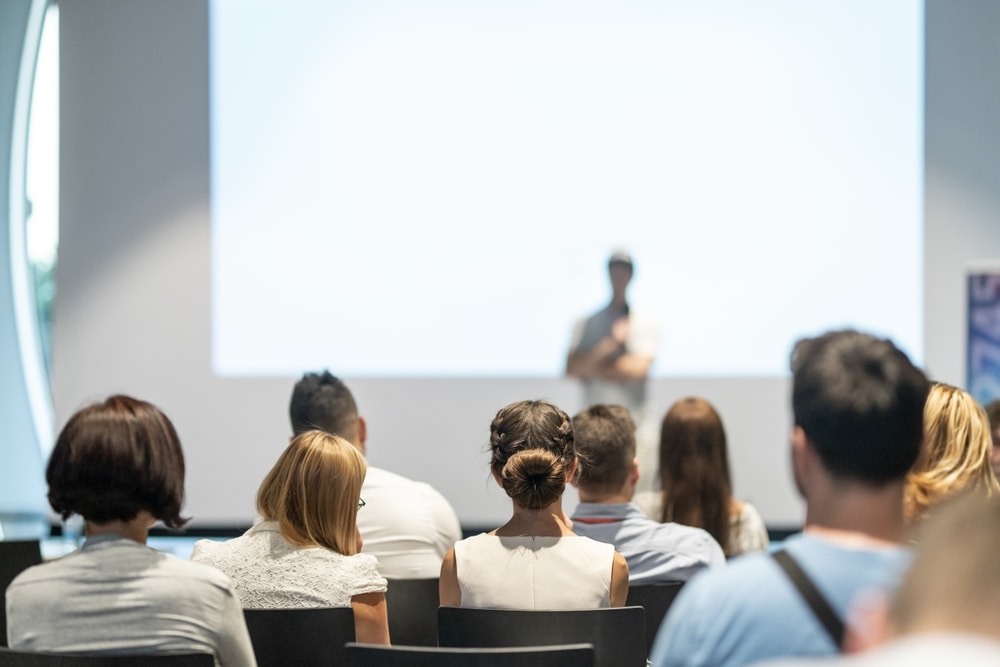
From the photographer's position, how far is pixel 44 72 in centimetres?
641

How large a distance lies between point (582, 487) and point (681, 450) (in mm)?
516

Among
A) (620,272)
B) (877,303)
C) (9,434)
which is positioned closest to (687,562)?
(620,272)

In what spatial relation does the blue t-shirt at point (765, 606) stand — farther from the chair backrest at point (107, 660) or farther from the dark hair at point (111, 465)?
the dark hair at point (111, 465)

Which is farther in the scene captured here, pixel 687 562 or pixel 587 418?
pixel 587 418

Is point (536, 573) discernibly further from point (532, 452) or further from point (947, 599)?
point (947, 599)

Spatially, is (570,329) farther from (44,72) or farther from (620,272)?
(44,72)

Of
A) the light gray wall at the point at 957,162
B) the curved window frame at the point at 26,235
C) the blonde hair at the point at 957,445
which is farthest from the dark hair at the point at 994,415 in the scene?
the curved window frame at the point at 26,235

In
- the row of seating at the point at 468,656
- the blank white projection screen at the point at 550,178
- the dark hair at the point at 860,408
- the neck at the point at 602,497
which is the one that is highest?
the blank white projection screen at the point at 550,178

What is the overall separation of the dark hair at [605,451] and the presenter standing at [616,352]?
107 inches

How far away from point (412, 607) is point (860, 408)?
156 cm

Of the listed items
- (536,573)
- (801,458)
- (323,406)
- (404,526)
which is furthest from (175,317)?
(801,458)

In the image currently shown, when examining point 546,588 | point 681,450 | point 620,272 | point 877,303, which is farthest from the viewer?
point 877,303

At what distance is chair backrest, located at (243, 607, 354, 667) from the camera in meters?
2.00

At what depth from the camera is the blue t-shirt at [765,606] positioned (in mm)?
1176
